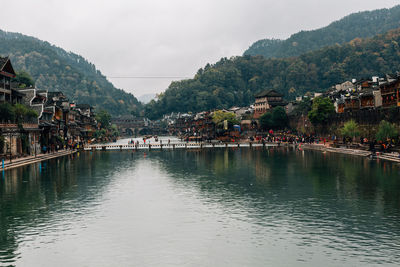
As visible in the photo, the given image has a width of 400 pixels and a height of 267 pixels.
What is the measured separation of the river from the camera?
2164 cm

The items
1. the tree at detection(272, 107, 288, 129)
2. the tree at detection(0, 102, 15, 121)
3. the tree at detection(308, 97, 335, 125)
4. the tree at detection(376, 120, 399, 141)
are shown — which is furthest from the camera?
the tree at detection(272, 107, 288, 129)

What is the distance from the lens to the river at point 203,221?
71.0 feet

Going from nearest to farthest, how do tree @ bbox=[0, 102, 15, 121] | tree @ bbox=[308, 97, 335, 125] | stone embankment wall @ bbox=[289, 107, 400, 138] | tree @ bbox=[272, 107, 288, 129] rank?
tree @ bbox=[0, 102, 15, 121] < stone embankment wall @ bbox=[289, 107, 400, 138] < tree @ bbox=[308, 97, 335, 125] < tree @ bbox=[272, 107, 288, 129]

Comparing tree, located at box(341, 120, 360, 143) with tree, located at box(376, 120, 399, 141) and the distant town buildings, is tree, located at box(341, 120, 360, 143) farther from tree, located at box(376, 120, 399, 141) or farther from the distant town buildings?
the distant town buildings

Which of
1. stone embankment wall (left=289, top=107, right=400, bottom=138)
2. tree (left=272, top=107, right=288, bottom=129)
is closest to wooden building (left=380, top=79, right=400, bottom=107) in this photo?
stone embankment wall (left=289, top=107, right=400, bottom=138)

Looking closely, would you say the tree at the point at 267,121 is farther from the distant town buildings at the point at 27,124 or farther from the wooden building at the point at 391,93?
the distant town buildings at the point at 27,124

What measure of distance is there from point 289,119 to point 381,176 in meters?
139

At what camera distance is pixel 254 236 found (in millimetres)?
24953

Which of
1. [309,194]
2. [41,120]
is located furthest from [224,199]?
[41,120]

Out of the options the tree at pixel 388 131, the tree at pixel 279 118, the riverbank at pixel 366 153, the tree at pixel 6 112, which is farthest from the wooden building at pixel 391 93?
the tree at pixel 279 118

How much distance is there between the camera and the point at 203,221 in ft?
94.8

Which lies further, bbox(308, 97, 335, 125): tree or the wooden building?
bbox(308, 97, 335, 125): tree

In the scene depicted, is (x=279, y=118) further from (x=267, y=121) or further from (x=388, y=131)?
(x=388, y=131)

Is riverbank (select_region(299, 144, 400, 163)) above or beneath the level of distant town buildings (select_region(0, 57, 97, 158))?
beneath
